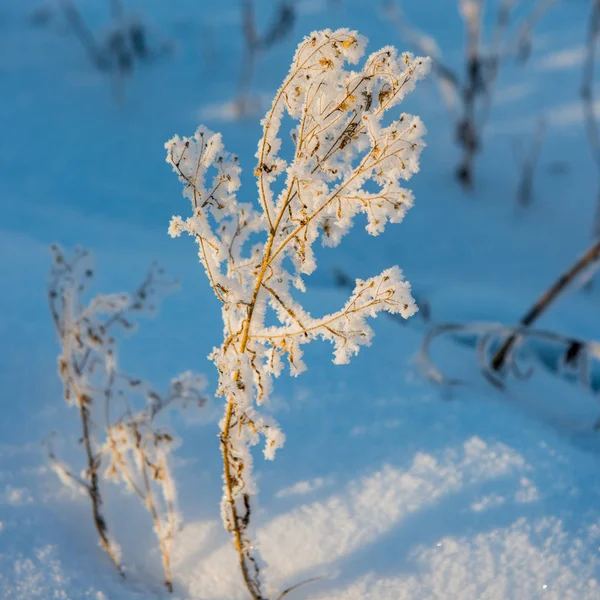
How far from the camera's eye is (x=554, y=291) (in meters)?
1.58

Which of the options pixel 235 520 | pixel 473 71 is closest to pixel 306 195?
pixel 235 520

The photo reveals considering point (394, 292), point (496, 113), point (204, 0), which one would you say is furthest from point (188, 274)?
point (204, 0)

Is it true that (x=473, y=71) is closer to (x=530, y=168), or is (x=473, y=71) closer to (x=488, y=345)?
(x=530, y=168)

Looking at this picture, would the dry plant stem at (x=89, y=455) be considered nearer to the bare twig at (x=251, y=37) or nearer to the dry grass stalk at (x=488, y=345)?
the dry grass stalk at (x=488, y=345)

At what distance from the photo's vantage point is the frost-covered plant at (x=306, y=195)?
0.71 metres

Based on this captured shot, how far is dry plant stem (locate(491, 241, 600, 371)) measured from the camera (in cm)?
150

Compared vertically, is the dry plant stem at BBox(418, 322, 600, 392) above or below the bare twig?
below

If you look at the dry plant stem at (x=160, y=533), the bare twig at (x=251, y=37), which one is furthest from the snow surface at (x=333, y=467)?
the bare twig at (x=251, y=37)

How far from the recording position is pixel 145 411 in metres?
1.05

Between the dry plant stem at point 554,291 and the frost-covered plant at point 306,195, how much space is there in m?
0.95

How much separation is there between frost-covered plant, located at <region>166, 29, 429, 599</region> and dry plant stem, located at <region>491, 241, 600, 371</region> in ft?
3.11

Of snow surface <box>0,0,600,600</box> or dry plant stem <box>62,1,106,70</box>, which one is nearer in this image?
snow surface <box>0,0,600,600</box>

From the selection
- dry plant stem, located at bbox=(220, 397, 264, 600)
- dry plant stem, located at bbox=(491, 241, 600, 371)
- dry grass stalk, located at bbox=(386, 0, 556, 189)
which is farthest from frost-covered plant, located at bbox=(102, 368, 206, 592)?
dry grass stalk, located at bbox=(386, 0, 556, 189)

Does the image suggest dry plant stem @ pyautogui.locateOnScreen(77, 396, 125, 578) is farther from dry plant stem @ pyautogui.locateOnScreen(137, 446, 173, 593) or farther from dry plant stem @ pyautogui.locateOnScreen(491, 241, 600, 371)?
dry plant stem @ pyautogui.locateOnScreen(491, 241, 600, 371)
